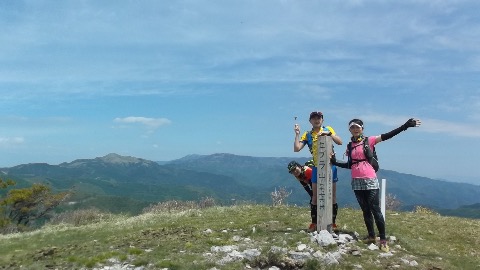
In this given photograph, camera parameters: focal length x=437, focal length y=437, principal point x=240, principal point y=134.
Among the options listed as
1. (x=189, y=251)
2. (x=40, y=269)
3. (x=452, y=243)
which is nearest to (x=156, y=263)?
(x=189, y=251)

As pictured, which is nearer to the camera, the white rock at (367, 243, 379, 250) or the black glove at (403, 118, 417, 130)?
the black glove at (403, 118, 417, 130)

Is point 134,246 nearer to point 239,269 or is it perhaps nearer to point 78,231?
point 239,269

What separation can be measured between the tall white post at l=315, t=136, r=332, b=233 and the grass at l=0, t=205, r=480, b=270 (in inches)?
32.0

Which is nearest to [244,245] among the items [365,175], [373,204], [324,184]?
[324,184]

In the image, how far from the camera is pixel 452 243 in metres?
14.2

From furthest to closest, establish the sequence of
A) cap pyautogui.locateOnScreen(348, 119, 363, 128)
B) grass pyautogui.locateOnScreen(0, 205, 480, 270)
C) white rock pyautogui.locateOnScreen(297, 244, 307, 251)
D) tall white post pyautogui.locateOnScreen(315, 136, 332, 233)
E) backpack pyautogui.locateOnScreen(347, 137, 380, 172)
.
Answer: tall white post pyautogui.locateOnScreen(315, 136, 332, 233) → cap pyautogui.locateOnScreen(348, 119, 363, 128) → backpack pyautogui.locateOnScreen(347, 137, 380, 172) → white rock pyautogui.locateOnScreen(297, 244, 307, 251) → grass pyautogui.locateOnScreen(0, 205, 480, 270)

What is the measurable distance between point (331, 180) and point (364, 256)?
2.38m

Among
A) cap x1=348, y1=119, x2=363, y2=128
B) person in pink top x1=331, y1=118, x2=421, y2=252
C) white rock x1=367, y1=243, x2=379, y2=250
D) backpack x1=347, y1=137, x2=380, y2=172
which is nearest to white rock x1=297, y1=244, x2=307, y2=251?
white rock x1=367, y1=243, x2=379, y2=250

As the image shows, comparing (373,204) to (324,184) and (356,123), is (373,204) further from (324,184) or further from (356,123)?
(356,123)

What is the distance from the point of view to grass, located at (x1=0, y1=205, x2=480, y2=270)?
10.9 m

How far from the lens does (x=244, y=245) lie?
12203 millimetres

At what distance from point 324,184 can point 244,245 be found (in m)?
2.84

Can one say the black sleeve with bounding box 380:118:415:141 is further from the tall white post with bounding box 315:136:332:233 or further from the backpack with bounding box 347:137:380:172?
the tall white post with bounding box 315:136:332:233

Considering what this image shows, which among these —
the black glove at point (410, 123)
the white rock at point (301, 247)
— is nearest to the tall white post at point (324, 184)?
the white rock at point (301, 247)
